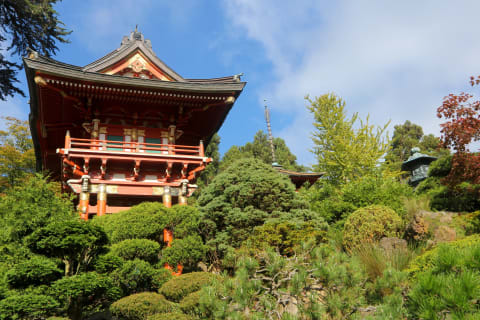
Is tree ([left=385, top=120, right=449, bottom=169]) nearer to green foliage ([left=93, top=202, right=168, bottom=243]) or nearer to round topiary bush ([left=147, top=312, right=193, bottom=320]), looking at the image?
green foliage ([left=93, top=202, right=168, bottom=243])

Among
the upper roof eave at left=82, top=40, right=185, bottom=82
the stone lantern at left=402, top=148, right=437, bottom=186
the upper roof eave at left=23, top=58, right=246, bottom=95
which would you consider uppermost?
the upper roof eave at left=82, top=40, right=185, bottom=82

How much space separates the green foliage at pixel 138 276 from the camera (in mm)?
7250

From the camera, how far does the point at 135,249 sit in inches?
312

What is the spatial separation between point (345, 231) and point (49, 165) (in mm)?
15013

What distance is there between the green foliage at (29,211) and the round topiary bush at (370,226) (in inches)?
276

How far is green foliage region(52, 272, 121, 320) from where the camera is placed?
5602 mm

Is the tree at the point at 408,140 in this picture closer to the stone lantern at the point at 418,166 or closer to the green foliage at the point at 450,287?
the stone lantern at the point at 418,166

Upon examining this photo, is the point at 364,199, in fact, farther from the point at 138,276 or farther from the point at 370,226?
the point at 138,276

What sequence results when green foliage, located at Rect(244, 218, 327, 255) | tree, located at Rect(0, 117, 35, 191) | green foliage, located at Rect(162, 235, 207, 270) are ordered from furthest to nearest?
tree, located at Rect(0, 117, 35, 191)
green foliage, located at Rect(162, 235, 207, 270)
green foliage, located at Rect(244, 218, 327, 255)

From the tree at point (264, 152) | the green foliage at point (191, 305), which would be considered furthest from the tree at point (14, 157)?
the green foliage at point (191, 305)

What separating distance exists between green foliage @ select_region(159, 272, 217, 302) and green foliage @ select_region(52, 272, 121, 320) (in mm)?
1065

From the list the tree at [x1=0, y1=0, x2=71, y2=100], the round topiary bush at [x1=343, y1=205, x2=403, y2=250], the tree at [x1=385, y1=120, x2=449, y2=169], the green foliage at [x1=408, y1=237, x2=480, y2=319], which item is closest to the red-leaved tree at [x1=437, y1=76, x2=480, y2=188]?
the round topiary bush at [x1=343, y1=205, x2=403, y2=250]

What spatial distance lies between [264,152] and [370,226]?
26.9 meters

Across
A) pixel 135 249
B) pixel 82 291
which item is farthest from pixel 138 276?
pixel 82 291
